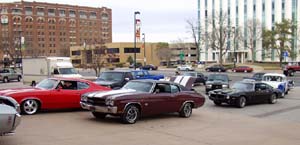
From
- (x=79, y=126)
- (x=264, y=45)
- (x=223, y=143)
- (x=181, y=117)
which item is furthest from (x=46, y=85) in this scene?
(x=264, y=45)

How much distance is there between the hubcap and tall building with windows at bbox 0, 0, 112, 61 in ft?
367

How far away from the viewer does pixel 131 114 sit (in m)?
13.2

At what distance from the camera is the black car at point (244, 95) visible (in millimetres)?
20328

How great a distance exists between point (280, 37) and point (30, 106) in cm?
8518

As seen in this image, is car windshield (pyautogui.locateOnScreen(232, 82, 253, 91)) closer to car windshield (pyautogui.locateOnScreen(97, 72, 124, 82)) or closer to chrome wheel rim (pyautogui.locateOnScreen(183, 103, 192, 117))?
car windshield (pyautogui.locateOnScreen(97, 72, 124, 82))

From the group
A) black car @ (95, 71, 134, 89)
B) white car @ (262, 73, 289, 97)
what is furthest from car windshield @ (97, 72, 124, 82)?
white car @ (262, 73, 289, 97)

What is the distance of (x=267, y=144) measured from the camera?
34.7 feet

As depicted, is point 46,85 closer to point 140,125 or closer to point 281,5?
point 140,125

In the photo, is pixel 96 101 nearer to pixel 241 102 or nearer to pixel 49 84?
pixel 49 84

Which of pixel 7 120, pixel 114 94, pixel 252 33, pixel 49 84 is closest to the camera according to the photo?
pixel 7 120

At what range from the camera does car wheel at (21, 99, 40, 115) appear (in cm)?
1404

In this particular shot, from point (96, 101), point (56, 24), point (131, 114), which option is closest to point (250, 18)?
point (56, 24)

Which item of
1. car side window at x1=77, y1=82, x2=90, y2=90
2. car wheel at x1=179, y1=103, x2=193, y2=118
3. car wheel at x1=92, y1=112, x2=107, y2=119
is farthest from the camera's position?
car side window at x1=77, y1=82, x2=90, y2=90

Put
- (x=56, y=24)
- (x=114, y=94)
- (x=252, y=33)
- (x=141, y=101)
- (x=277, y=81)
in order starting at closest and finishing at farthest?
1. (x=114, y=94)
2. (x=141, y=101)
3. (x=277, y=81)
4. (x=252, y=33)
5. (x=56, y=24)
